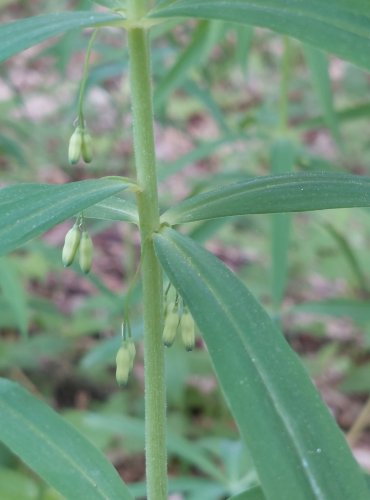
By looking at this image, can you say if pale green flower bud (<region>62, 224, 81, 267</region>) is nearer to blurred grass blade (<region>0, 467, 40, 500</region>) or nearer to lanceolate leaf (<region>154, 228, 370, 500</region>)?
lanceolate leaf (<region>154, 228, 370, 500</region>)

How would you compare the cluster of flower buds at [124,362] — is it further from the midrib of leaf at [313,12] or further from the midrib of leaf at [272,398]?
the midrib of leaf at [313,12]

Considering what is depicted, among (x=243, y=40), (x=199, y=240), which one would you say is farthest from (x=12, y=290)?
(x=243, y=40)

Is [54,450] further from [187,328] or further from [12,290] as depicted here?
[12,290]

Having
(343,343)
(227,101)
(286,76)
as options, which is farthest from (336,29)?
(227,101)

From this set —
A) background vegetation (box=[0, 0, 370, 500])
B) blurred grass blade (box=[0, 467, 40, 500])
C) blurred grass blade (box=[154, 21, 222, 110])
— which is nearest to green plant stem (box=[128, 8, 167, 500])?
background vegetation (box=[0, 0, 370, 500])

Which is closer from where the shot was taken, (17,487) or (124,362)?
(124,362)

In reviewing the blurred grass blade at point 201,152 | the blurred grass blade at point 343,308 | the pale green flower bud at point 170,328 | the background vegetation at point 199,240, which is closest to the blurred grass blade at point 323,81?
the background vegetation at point 199,240
